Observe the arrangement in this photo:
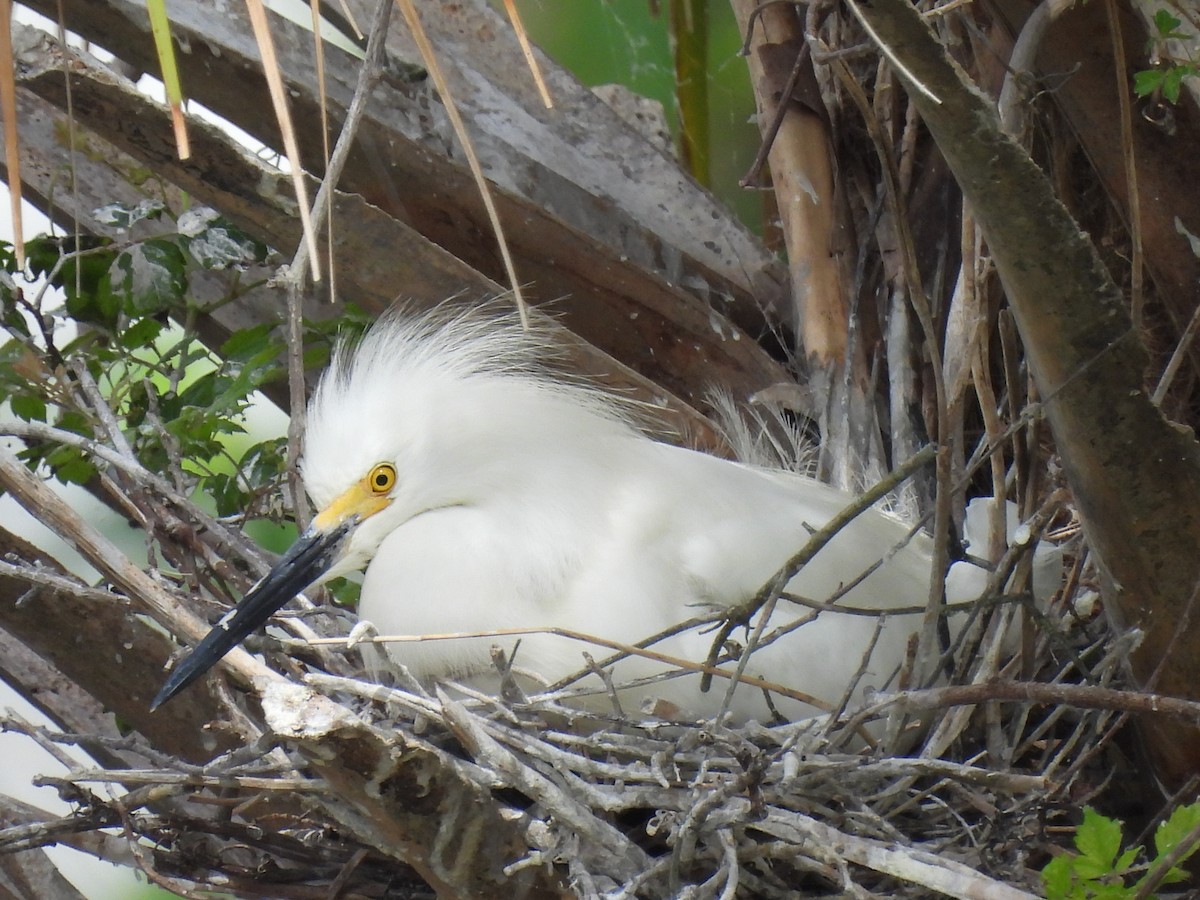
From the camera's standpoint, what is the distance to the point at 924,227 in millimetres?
2086

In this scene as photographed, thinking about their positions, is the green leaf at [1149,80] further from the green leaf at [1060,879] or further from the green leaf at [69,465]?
the green leaf at [69,465]

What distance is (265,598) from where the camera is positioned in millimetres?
1538

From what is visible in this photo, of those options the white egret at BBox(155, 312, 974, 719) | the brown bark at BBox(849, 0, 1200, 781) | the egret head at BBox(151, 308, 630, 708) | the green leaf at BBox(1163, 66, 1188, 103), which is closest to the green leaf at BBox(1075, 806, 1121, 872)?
the brown bark at BBox(849, 0, 1200, 781)

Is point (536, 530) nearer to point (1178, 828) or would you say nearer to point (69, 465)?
point (69, 465)

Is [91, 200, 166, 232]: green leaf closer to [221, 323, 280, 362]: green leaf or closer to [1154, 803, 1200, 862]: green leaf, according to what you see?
[221, 323, 280, 362]: green leaf

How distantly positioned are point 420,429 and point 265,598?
331mm

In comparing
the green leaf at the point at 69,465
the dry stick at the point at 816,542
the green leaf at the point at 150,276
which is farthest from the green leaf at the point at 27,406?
the dry stick at the point at 816,542

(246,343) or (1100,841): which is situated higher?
(246,343)

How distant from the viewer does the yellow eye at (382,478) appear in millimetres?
1736

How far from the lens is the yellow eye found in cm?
174

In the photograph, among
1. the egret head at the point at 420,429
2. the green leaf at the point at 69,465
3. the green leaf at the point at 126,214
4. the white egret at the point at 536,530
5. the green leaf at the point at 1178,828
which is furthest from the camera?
the green leaf at the point at 126,214

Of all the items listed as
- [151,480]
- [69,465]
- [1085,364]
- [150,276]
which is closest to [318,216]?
[151,480]

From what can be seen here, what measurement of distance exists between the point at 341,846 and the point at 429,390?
0.62m

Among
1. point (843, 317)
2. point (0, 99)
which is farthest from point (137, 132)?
point (843, 317)
